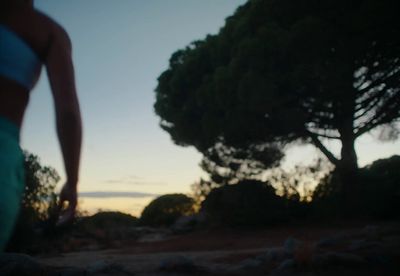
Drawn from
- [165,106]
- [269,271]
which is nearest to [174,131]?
[165,106]

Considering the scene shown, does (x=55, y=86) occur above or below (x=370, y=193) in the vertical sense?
below

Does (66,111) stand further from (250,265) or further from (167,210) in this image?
(167,210)

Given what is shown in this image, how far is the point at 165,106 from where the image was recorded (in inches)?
854

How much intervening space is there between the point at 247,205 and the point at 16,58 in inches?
646

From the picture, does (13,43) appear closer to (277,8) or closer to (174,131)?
(277,8)

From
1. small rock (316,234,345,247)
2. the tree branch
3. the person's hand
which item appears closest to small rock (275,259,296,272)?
small rock (316,234,345,247)

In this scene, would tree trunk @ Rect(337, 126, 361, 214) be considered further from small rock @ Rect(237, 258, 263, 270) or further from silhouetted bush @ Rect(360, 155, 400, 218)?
small rock @ Rect(237, 258, 263, 270)

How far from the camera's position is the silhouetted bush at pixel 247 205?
16.5m

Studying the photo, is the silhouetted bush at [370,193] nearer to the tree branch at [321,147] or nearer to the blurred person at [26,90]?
the tree branch at [321,147]

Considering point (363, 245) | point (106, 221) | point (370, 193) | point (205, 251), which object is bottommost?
point (205, 251)

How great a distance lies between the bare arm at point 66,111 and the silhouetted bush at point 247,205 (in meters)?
15.8

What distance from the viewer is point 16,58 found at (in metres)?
1.03

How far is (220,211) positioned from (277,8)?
8.29 meters

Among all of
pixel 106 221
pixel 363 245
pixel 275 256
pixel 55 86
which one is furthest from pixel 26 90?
pixel 106 221
